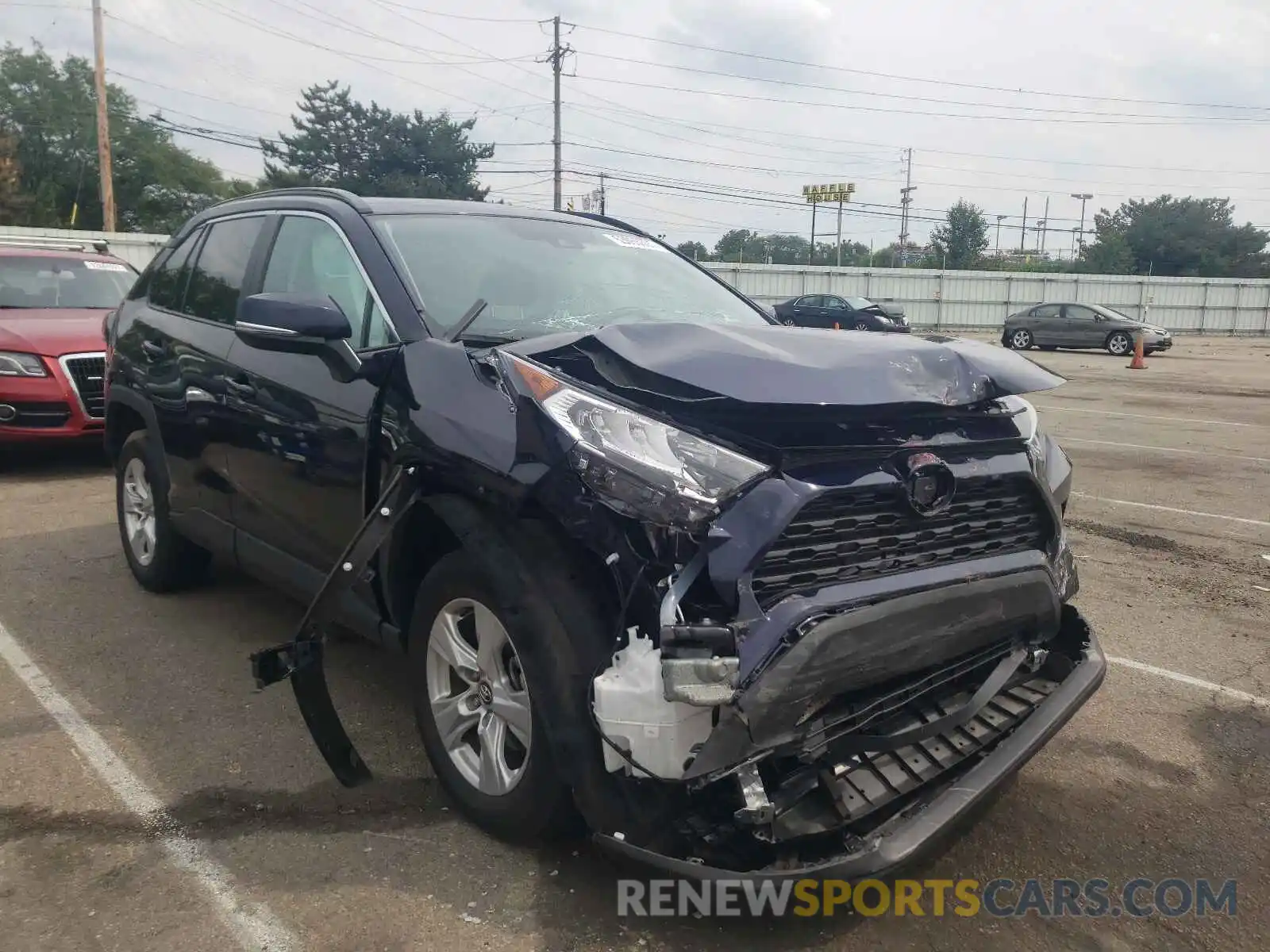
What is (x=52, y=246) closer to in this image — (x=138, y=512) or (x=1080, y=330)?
(x=138, y=512)

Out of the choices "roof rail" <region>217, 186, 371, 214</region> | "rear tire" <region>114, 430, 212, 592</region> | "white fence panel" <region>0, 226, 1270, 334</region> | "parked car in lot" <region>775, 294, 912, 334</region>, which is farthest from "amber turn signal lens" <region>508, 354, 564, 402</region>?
"white fence panel" <region>0, 226, 1270, 334</region>

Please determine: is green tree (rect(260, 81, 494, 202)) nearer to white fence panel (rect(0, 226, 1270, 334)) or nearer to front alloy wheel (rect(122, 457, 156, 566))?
white fence panel (rect(0, 226, 1270, 334))

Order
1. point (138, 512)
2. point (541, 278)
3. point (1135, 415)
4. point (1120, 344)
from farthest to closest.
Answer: point (1120, 344)
point (1135, 415)
point (138, 512)
point (541, 278)

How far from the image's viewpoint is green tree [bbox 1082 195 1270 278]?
64500 millimetres

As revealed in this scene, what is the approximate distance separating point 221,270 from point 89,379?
441 cm

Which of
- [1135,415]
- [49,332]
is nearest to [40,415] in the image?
[49,332]

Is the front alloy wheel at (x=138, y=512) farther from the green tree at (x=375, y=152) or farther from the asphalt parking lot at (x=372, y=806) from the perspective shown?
the green tree at (x=375, y=152)

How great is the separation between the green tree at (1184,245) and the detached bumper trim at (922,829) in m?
69.9

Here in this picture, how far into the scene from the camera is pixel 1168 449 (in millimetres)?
10188

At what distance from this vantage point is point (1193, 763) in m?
3.43

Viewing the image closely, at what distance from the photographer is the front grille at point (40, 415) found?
306 inches

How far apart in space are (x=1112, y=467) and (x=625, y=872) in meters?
7.89

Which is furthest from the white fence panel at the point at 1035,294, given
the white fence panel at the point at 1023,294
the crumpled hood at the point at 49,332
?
the crumpled hood at the point at 49,332

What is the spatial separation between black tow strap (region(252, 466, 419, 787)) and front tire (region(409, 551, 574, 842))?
206 mm
